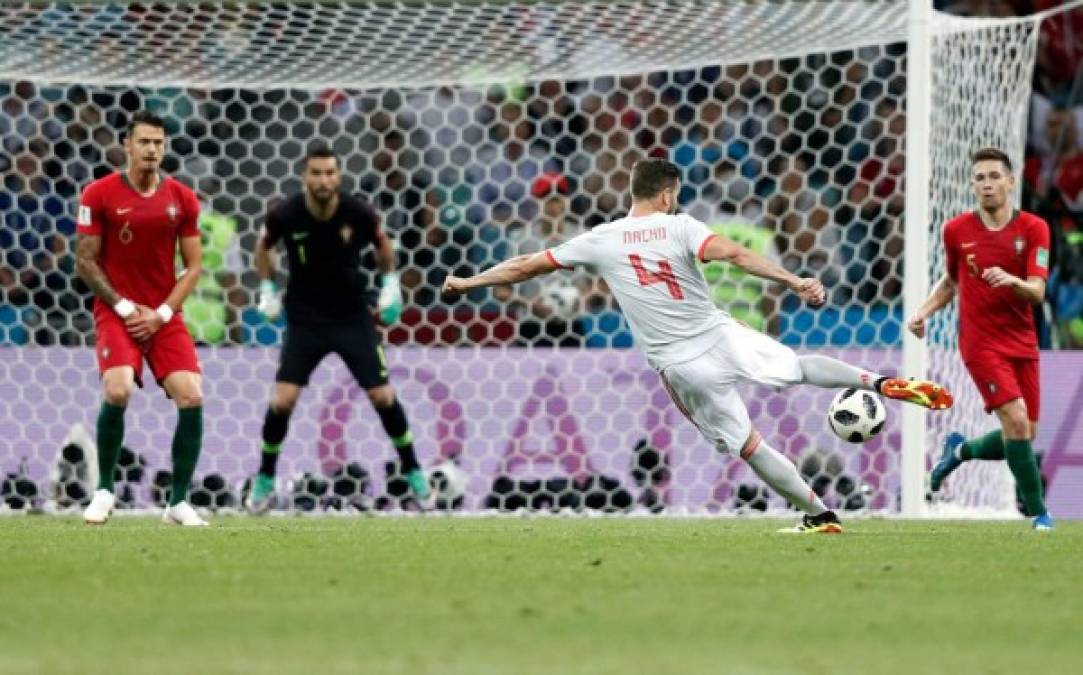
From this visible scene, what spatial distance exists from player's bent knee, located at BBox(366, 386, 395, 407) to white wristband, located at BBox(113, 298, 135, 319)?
204cm

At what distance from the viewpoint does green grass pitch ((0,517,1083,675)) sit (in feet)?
15.7

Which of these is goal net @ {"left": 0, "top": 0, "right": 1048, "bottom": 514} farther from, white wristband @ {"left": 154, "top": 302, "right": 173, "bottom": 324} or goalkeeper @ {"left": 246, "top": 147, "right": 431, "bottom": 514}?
white wristband @ {"left": 154, "top": 302, "right": 173, "bottom": 324}

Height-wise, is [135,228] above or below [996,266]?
above

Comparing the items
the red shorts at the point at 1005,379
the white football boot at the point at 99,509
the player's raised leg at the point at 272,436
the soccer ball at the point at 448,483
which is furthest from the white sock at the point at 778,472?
the soccer ball at the point at 448,483

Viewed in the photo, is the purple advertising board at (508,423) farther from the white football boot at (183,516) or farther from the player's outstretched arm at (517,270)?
the player's outstretched arm at (517,270)

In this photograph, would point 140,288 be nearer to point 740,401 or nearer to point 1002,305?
point 740,401

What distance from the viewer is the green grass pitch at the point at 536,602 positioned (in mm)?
4789

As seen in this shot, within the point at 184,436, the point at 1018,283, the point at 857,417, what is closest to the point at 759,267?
the point at 857,417

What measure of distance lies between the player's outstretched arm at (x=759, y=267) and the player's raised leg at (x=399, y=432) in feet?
10.3

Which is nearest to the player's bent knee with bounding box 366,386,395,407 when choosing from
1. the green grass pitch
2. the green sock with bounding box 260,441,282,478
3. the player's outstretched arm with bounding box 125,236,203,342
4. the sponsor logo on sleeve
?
the green sock with bounding box 260,441,282,478

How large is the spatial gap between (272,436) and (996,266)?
159 inches

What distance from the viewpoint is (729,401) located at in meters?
9.01

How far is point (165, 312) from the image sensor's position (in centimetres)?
985

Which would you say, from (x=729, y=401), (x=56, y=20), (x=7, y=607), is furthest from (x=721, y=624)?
(x=56, y=20)
